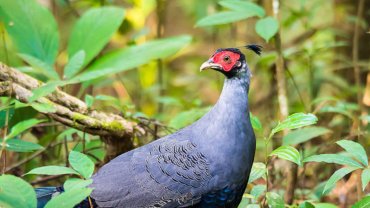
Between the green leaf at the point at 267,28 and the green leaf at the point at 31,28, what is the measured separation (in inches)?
64.3

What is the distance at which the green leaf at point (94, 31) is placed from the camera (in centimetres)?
478

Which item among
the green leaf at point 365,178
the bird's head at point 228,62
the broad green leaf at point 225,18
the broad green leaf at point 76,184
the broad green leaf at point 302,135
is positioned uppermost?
the broad green leaf at point 225,18

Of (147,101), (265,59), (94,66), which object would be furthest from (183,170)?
(147,101)

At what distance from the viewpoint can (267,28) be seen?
4105mm

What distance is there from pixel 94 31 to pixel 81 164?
Answer: 2.08 meters

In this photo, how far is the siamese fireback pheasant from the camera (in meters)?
3.43

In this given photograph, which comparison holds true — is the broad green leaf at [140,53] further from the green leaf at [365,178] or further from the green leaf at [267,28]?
the green leaf at [365,178]

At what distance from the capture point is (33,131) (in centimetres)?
493

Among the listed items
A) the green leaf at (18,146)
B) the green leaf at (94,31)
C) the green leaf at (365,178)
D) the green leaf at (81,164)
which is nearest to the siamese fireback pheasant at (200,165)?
the green leaf at (18,146)

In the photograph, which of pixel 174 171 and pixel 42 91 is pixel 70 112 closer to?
pixel 42 91

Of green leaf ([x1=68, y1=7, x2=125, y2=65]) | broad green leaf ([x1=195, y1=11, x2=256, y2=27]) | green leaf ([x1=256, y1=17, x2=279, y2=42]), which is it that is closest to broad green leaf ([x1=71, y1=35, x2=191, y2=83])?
green leaf ([x1=68, y1=7, x2=125, y2=65])

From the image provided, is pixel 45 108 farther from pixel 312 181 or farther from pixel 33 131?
pixel 312 181

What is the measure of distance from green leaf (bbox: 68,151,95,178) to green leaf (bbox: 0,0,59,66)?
5.83 feet

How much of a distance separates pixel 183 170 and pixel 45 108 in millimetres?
858
